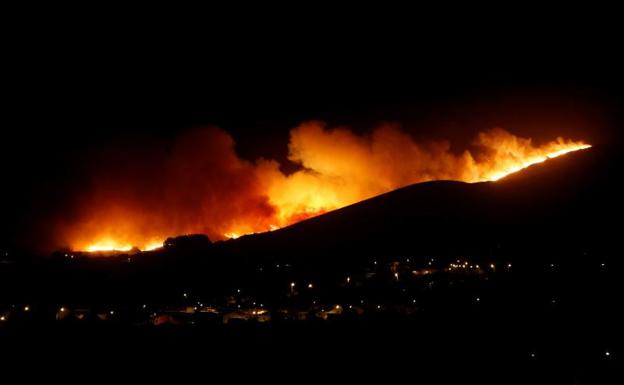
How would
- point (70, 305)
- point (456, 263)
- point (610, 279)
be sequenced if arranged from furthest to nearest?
point (456, 263)
point (70, 305)
point (610, 279)

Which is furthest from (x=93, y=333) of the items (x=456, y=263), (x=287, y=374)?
(x=456, y=263)

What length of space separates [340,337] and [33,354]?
11078mm

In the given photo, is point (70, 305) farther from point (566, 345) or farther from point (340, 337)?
point (566, 345)

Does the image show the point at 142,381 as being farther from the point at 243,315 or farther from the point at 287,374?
the point at 243,315

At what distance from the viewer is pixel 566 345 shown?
1719 centimetres

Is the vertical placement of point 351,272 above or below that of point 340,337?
above

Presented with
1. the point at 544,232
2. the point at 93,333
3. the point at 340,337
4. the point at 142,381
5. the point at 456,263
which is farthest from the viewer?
the point at 544,232

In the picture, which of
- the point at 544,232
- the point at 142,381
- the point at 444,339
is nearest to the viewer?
the point at 142,381

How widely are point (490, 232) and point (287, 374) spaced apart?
3569 centimetres

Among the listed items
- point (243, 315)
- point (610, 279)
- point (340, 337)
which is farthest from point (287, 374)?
point (610, 279)

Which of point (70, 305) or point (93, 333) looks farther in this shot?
point (70, 305)

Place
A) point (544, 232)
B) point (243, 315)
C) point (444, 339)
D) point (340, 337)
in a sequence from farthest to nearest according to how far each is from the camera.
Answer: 1. point (544, 232)
2. point (243, 315)
3. point (340, 337)
4. point (444, 339)

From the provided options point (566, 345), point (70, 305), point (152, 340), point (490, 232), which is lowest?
point (566, 345)

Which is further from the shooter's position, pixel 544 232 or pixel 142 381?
pixel 544 232
